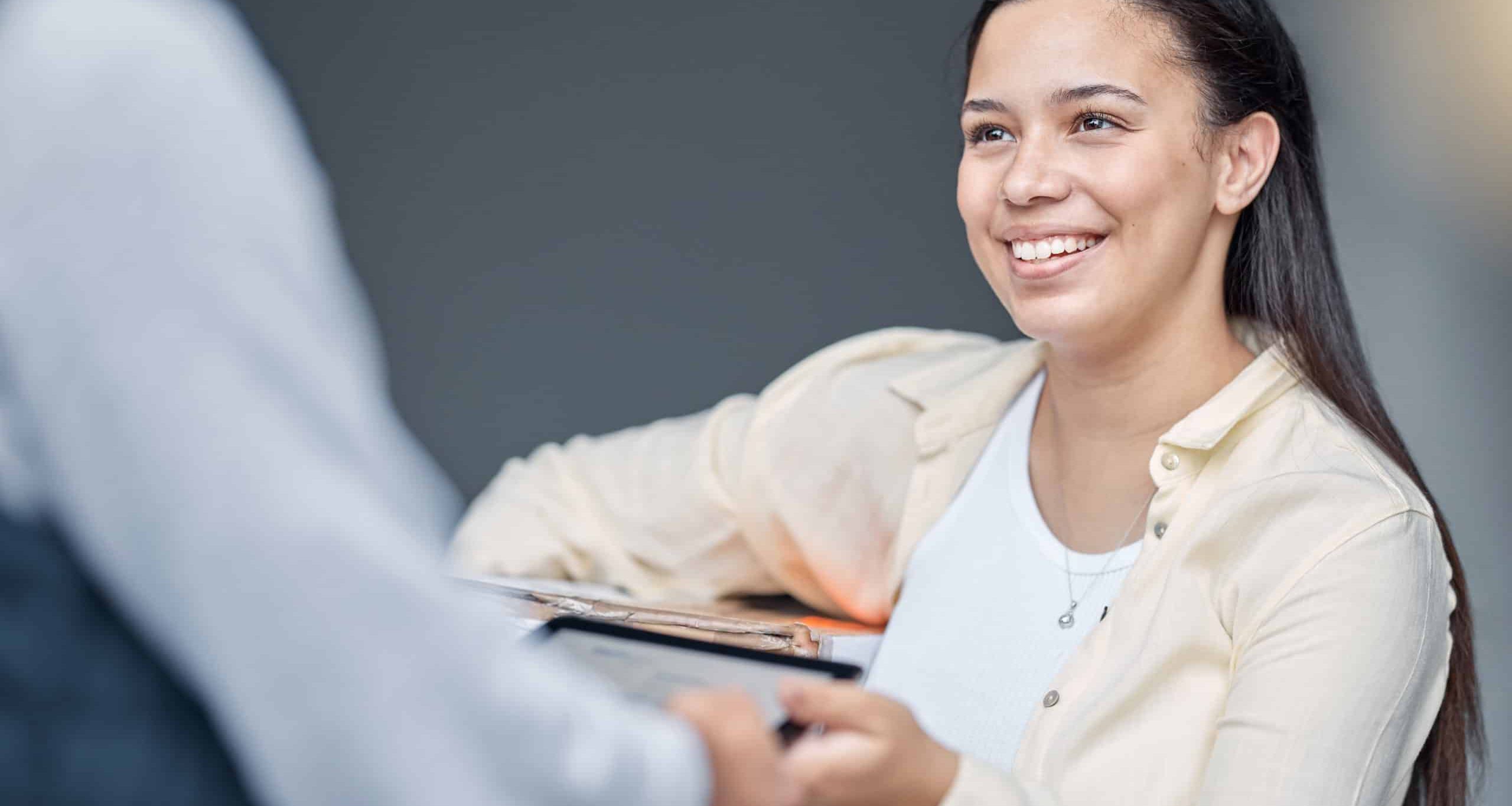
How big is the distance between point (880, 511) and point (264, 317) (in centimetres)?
121

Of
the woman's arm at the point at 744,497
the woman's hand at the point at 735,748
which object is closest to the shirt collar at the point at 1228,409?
the woman's arm at the point at 744,497

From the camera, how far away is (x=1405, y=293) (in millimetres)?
2150

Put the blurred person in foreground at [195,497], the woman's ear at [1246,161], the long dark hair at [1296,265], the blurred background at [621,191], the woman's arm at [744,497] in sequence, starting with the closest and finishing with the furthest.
A: the blurred person in foreground at [195,497], the long dark hair at [1296,265], the woman's ear at [1246,161], the woman's arm at [744,497], the blurred background at [621,191]

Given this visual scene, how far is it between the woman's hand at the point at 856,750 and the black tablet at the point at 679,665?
0.05 feet

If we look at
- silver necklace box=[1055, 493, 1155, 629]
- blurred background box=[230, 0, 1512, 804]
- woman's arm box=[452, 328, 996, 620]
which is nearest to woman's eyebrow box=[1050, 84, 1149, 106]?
silver necklace box=[1055, 493, 1155, 629]

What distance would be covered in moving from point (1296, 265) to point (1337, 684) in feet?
1.49

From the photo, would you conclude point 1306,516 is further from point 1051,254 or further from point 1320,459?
point 1051,254

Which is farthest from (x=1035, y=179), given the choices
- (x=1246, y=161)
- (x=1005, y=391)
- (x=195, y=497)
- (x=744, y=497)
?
(x=195, y=497)

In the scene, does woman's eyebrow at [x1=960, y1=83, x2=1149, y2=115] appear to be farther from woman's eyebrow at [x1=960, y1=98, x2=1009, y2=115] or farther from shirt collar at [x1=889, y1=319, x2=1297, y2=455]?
shirt collar at [x1=889, y1=319, x2=1297, y2=455]

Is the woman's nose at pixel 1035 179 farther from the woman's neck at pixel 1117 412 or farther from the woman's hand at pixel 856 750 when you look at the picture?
the woman's hand at pixel 856 750

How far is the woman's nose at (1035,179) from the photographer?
1.33 meters

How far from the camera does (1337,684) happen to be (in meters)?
1.08

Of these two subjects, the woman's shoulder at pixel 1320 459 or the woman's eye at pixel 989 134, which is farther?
the woman's eye at pixel 989 134

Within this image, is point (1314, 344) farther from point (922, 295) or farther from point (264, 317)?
point (922, 295)
